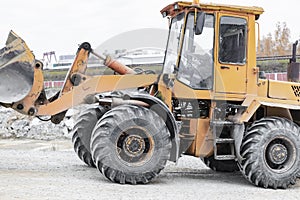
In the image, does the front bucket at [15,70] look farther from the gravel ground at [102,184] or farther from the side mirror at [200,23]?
the side mirror at [200,23]

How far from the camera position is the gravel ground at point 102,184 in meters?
7.05

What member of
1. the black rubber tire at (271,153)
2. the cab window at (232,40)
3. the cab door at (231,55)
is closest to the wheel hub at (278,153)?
the black rubber tire at (271,153)

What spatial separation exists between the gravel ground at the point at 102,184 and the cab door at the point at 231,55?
1.76 metres

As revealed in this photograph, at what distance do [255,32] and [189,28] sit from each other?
1243mm

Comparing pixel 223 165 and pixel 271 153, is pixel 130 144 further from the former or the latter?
pixel 223 165

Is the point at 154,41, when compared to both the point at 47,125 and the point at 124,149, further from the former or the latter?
the point at 47,125

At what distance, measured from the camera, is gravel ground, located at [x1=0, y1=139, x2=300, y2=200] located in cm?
705

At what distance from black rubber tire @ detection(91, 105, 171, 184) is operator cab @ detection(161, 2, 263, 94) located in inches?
41.3

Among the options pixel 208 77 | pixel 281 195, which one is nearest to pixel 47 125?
pixel 208 77

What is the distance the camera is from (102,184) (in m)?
7.80

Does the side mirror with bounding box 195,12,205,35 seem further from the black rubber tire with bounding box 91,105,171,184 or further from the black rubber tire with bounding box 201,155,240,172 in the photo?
the black rubber tire with bounding box 201,155,240,172

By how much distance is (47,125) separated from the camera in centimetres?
1708

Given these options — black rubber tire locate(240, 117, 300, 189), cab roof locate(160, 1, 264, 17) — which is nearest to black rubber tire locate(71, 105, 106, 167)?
cab roof locate(160, 1, 264, 17)

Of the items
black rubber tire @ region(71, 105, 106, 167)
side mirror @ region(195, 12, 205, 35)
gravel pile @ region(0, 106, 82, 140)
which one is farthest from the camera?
gravel pile @ region(0, 106, 82, 140)
